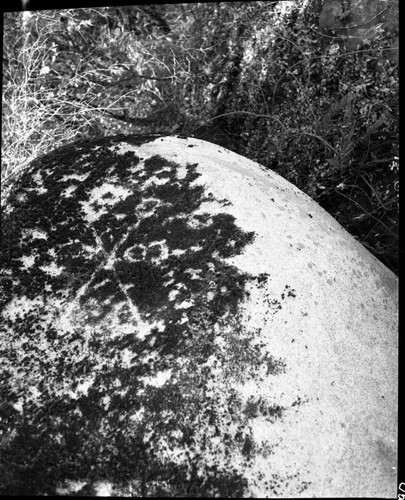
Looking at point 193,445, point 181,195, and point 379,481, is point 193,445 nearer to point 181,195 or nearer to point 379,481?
point 379,481

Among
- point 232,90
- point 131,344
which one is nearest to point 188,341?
point 131,344

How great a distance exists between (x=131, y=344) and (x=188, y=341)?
17 cm

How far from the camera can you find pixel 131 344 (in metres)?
1.67

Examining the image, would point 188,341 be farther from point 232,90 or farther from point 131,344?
point 232,90

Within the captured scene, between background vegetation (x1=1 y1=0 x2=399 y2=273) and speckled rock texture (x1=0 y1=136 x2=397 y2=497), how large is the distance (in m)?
0.91

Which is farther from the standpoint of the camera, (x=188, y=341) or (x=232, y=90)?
(x=232, y=90)

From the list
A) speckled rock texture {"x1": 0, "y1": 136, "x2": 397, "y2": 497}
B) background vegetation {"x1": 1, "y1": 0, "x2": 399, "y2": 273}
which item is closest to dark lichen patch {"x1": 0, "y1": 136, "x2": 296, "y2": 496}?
speckled rock texture {"x1": 0, "y1": 136, "x2": 397, "y2": 497}

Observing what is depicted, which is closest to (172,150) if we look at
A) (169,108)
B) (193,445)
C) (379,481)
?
(193,445)

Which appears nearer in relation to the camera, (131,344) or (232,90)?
(131,344)

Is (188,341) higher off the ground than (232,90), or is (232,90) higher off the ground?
(232,90)

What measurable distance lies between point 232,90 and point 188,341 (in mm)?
2006

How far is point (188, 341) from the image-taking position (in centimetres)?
163

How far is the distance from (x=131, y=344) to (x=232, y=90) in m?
2.01

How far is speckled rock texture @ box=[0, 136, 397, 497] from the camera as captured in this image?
60.8 inches
